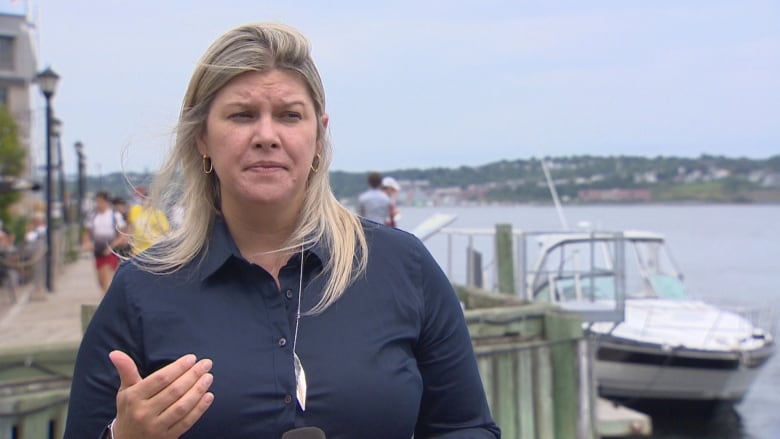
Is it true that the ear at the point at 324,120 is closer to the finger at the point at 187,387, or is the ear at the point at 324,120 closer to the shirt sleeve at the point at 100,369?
the shirt sleeve at the point at 100,369

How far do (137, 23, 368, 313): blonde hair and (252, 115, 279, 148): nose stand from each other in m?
0.13

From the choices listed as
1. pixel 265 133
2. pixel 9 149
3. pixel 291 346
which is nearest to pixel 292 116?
pixel 265 133

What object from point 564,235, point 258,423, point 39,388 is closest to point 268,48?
point 258,423

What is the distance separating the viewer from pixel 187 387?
188 centimetres

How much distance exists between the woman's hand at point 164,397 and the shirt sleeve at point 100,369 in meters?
0.25

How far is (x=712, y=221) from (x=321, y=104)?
133888 millimetres

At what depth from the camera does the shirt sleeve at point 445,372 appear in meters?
2.37

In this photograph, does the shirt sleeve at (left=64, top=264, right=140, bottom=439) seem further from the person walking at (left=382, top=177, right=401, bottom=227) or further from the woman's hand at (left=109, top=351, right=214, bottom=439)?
the person walking at (left=382, top=177, right=401, bottom=227)

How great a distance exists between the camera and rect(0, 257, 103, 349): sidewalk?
1172 centimetres

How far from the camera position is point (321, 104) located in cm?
239

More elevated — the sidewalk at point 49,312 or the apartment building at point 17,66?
the apartment building at point 17,66

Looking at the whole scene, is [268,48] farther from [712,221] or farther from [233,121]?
[712,221]

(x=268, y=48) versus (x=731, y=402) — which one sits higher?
(x=268, y=48)

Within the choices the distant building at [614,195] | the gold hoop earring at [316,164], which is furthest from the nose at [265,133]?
the distant building at [614,195]
